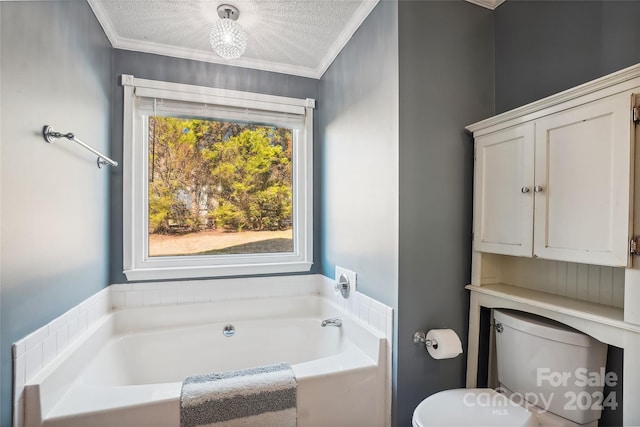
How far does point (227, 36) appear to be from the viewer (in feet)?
5.45

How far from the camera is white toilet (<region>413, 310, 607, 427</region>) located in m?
1.27

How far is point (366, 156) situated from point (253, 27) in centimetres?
107

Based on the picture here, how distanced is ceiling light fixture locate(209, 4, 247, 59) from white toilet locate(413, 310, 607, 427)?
6.37 ft

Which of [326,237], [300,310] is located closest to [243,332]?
[300,310]

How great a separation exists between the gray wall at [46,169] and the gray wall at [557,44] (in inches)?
84.3

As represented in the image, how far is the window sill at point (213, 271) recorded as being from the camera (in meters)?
2.14

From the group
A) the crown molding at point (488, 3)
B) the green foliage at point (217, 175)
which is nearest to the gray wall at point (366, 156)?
the green foliage at point (217, 175)

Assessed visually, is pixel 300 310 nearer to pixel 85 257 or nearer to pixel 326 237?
pixel 326 237

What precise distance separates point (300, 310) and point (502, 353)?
4.46ft

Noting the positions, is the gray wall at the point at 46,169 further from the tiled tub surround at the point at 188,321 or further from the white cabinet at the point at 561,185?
the white cabinet at the point at 561,185

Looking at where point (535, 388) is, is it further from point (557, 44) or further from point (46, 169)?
point (46, 169)

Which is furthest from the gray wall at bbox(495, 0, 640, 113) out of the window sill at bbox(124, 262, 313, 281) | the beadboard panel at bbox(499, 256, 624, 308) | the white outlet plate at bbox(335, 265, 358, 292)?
the window sill at bbox(124, 262, 313, 281)

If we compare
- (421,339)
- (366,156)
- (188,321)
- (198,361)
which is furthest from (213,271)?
(421,339)

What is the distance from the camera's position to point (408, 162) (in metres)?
1.54
